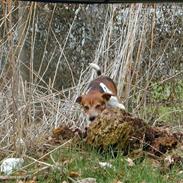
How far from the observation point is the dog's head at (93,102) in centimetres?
530

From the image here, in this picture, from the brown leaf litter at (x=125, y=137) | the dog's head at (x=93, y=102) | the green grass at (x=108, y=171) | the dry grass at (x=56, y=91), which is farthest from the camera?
the dog's head at (x=93, y=102)

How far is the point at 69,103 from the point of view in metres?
5.36

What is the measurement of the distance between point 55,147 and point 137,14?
1912 millimetres

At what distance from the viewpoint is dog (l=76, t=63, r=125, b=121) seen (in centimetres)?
537

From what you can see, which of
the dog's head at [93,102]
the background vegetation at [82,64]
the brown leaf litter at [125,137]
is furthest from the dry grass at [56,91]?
the brown leaf litter at [125,137]

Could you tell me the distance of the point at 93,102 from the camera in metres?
5.46

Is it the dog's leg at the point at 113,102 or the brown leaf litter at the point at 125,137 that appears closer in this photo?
the brown leaf litter at the point at 125,137

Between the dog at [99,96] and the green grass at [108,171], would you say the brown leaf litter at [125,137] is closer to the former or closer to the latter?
the green grass at [108,171]

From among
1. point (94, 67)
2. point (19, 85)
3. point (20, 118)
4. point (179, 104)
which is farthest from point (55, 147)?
point (179, 104)

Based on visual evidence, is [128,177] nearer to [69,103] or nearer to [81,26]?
[69,103]

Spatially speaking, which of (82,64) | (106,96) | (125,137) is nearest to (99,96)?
(106,96)

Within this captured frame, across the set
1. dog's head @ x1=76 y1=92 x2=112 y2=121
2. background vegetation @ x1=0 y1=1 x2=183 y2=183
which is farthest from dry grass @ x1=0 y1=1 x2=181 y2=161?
dog's head @ x1=76 y1=92 x2=112 y2=121

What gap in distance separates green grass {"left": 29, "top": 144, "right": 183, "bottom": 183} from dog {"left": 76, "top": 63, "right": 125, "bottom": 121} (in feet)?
4.69

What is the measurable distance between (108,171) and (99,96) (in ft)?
6.68
